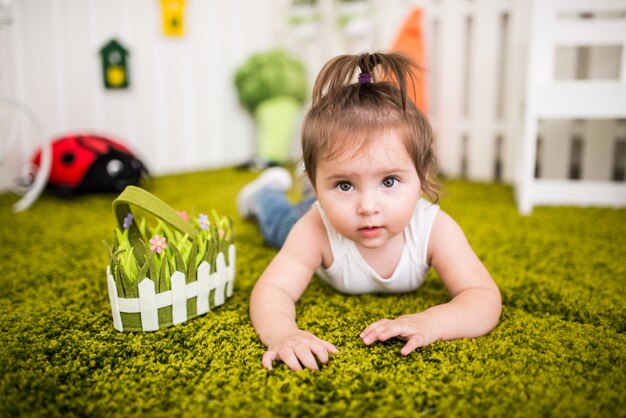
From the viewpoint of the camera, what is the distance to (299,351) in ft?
2.64

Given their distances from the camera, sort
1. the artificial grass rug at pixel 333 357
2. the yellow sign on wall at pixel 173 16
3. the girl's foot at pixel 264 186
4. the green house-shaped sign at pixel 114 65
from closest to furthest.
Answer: the artificial grass rug at pixel 333 357
the girl's foot at pixel 264 186
the green house-shaped sign at pixel 114 65
the yellow sign on wall at pixel 173 16

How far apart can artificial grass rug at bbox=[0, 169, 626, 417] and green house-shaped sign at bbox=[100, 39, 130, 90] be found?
1382 mm

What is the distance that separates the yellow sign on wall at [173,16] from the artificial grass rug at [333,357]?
1629 millimetres

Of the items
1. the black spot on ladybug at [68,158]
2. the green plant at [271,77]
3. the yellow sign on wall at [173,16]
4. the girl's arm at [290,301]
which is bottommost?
the girl's arm at [290,301]

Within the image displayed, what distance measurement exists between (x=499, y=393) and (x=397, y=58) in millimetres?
525

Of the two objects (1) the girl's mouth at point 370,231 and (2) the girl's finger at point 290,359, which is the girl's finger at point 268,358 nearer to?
(2) the girl's finger at point 290,359

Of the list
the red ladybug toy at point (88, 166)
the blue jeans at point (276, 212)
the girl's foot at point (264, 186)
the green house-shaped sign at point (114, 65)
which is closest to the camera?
the blue jeans at point (276, 212)

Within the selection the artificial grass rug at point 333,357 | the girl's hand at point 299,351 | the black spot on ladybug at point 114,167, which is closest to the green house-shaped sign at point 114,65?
the black spot on ladybug at point 114,167

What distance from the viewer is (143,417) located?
68cm

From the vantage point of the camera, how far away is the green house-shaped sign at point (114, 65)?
8.24 feet

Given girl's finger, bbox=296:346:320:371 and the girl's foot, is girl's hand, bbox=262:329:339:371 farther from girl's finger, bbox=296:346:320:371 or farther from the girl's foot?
the girl's foot

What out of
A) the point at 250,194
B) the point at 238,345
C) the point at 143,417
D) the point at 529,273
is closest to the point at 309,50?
the point at 250,194

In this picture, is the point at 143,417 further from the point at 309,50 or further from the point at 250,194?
the point at 309,50

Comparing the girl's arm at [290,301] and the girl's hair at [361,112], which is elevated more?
the girl's hair at [361,112]
